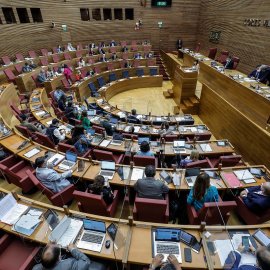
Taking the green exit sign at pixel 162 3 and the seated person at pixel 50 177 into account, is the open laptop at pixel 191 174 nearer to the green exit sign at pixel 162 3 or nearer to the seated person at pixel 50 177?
the seated person at pixel 50 177

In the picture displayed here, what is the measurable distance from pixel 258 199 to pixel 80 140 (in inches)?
139

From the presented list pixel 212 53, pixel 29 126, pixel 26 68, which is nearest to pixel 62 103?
pixel 29 126

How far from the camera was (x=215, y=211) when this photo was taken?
259 centimetres

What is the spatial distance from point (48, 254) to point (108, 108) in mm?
5750

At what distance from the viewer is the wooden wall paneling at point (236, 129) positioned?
181 inches

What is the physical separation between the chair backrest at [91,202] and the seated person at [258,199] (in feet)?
7.39

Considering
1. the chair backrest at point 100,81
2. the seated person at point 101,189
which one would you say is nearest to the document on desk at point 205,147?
the seated person at point 101,189

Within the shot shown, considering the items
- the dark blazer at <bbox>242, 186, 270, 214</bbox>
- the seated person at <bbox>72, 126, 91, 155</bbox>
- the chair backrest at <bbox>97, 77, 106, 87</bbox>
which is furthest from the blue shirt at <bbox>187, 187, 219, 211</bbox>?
the chair backrest at <bbox>97, 77, 106, 87</bbox>

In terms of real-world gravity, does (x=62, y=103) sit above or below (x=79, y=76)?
above

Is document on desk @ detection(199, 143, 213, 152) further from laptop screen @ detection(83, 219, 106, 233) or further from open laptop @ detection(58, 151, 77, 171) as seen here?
laptop screen @ detection(83, 219, 106, 233)

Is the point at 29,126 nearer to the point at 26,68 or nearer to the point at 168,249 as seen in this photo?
the point at 168,249

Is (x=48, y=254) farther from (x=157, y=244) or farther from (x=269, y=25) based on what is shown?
(x=269, y=25)

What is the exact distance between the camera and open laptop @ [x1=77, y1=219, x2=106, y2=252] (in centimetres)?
225

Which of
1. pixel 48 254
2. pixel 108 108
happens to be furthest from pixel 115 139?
pixel 48 254
